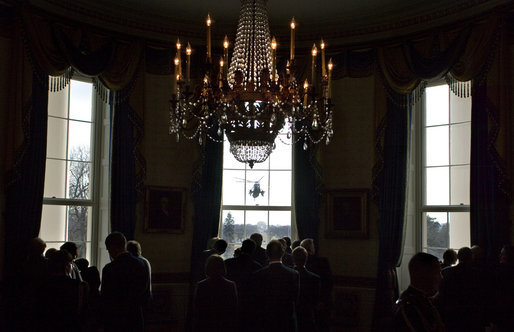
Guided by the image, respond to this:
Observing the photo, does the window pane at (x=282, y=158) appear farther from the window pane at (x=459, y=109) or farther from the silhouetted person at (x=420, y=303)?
the silhouetted person at (x=420, y=303)

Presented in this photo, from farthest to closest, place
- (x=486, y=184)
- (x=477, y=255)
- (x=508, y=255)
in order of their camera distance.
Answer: (x=486, y=184)
(x=477, y=255)
(x=508, y=255)

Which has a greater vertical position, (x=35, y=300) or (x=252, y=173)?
(x=252, y=173)

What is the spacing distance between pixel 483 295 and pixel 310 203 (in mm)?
3697

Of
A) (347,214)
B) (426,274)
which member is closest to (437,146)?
(347,214)

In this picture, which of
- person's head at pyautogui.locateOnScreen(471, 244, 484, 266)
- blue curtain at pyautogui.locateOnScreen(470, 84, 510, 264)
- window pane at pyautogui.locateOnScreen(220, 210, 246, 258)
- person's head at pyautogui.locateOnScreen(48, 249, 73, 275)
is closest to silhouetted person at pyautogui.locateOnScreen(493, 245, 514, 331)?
person's head at pyautogui.locateOnScreen(471, 244, 484, 266)

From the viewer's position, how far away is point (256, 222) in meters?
8.74

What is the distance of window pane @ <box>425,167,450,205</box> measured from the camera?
766 cm

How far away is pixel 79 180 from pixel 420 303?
5.96m

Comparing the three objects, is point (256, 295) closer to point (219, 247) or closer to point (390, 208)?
point (219, 247)

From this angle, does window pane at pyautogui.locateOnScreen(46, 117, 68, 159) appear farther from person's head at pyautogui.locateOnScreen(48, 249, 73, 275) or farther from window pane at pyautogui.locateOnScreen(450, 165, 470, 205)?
window pane at pyautogui.locateOnScreen(450, 165, 470, 205)

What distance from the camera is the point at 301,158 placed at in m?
8.40

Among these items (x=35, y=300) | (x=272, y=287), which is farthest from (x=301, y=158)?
(x=35, y=300)

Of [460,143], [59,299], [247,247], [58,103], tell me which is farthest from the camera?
[58,103]

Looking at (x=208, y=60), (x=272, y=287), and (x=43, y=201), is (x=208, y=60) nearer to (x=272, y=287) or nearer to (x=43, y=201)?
(x=272, y=287)
